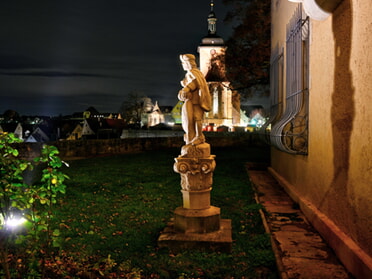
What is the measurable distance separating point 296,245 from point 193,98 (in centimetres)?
288

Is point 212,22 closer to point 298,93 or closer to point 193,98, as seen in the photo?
point 298,93

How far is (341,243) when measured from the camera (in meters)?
4.75

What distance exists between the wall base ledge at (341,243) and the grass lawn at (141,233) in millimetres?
915

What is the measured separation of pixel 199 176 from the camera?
5.78m

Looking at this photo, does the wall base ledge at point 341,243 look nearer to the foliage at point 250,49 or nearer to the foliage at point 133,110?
the foliage at point 250,49

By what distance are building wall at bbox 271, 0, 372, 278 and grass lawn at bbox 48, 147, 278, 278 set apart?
1.13 m

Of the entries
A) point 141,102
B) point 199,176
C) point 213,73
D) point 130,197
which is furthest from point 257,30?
point 141,102

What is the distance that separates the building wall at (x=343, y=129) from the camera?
412 cm

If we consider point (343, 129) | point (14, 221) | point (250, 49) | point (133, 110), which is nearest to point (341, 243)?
point (343, 129)

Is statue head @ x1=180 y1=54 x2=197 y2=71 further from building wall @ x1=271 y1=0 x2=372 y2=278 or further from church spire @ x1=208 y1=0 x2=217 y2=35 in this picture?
church spire @ x1=208 y1=0 x2=217 y2=35

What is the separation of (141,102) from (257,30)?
5405cm

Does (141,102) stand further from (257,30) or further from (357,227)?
(357,227)

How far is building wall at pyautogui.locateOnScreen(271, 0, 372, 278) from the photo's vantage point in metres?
4.12

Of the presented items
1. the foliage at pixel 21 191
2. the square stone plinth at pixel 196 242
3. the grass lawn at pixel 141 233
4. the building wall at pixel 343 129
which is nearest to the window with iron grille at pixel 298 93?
the building wall at pixel 343 129
